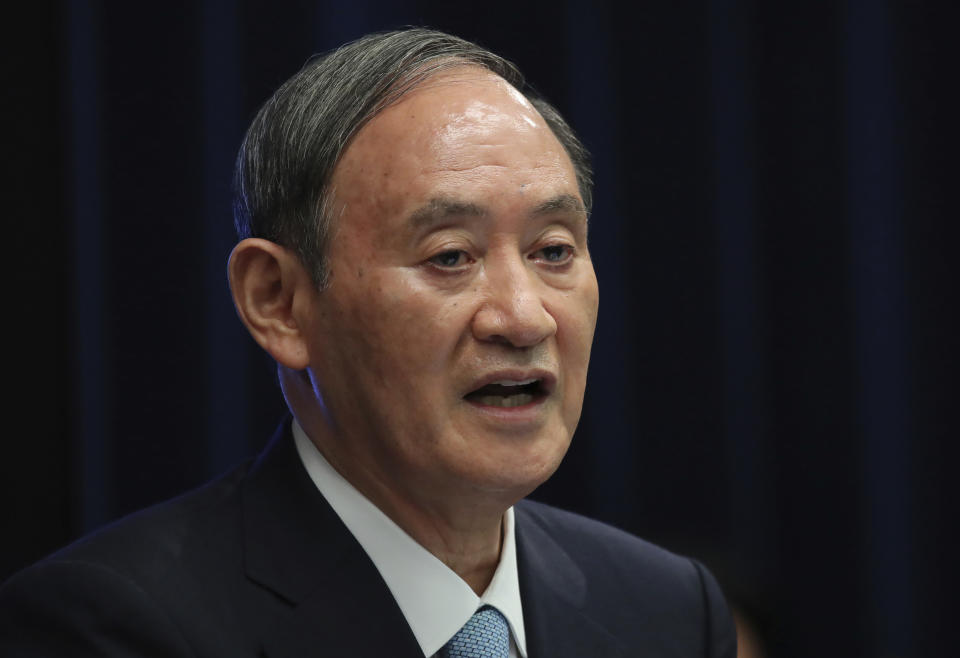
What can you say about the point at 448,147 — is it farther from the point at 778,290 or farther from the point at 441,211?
the point at 778,290

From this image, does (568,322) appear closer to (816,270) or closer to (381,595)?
(381,595)

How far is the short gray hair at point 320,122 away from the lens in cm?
129

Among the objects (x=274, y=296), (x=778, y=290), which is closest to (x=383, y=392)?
(x=274, y=296)

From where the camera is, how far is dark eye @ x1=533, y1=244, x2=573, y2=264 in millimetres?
1297

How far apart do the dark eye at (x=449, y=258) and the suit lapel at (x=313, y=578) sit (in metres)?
0.30

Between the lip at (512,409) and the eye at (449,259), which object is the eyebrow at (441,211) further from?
the lip at (512,409)

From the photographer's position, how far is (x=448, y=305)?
122 centimetres

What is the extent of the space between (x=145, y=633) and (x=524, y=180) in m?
0.61

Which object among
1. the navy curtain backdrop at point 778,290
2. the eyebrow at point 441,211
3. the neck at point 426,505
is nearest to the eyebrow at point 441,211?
the eyebrow at point 441,211

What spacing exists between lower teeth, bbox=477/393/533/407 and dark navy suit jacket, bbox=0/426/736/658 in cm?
22

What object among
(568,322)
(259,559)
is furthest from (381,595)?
(568,322)

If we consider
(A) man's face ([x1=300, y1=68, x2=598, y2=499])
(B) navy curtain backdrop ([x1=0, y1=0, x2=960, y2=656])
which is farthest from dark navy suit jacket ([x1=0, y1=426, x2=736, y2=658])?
(B) navy curtain backdrop ([x1=0, y1=0, x2=960, y2=656])

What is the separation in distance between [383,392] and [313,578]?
0.22m

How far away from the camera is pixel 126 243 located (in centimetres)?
223
